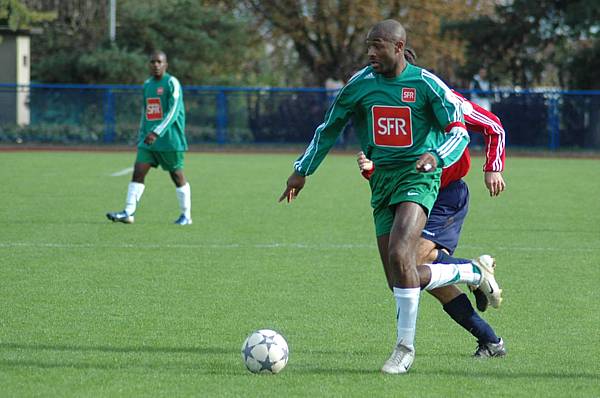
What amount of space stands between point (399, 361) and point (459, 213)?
1080mm

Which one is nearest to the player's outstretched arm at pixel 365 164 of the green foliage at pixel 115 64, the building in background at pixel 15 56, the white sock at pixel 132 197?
the white sock at pixel 132 197

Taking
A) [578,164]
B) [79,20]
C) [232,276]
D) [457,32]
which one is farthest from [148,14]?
[232,276]

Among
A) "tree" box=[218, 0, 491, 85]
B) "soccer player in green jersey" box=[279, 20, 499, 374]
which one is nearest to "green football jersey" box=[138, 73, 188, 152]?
"soccer player in green jersey" box=[279, 20, 499, 374]

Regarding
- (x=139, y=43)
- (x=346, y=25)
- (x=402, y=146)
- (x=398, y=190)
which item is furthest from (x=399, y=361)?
(x=139, y=43)

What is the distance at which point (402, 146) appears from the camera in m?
5.79

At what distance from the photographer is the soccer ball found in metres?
5.48

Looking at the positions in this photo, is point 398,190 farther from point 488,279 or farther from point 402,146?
point 488,279

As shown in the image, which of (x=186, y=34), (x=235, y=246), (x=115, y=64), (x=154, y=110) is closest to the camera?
(x=235, y=246)

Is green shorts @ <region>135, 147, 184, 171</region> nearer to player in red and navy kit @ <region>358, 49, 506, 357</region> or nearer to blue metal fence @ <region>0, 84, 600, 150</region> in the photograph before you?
player in red and navy kit @ <region>358, 49, 506, 357</region>

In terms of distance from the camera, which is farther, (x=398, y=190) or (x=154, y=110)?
(x=154, y=110)

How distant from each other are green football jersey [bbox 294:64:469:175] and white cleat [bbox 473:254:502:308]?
758 mm

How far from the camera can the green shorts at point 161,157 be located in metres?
13.1

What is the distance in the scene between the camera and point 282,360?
5.53m

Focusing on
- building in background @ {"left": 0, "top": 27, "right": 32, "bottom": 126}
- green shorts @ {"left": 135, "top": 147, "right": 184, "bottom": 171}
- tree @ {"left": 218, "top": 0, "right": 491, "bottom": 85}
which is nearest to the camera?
green shorts @ {"left": 135, "top": 147, "right": 184, "bottom": 171}
